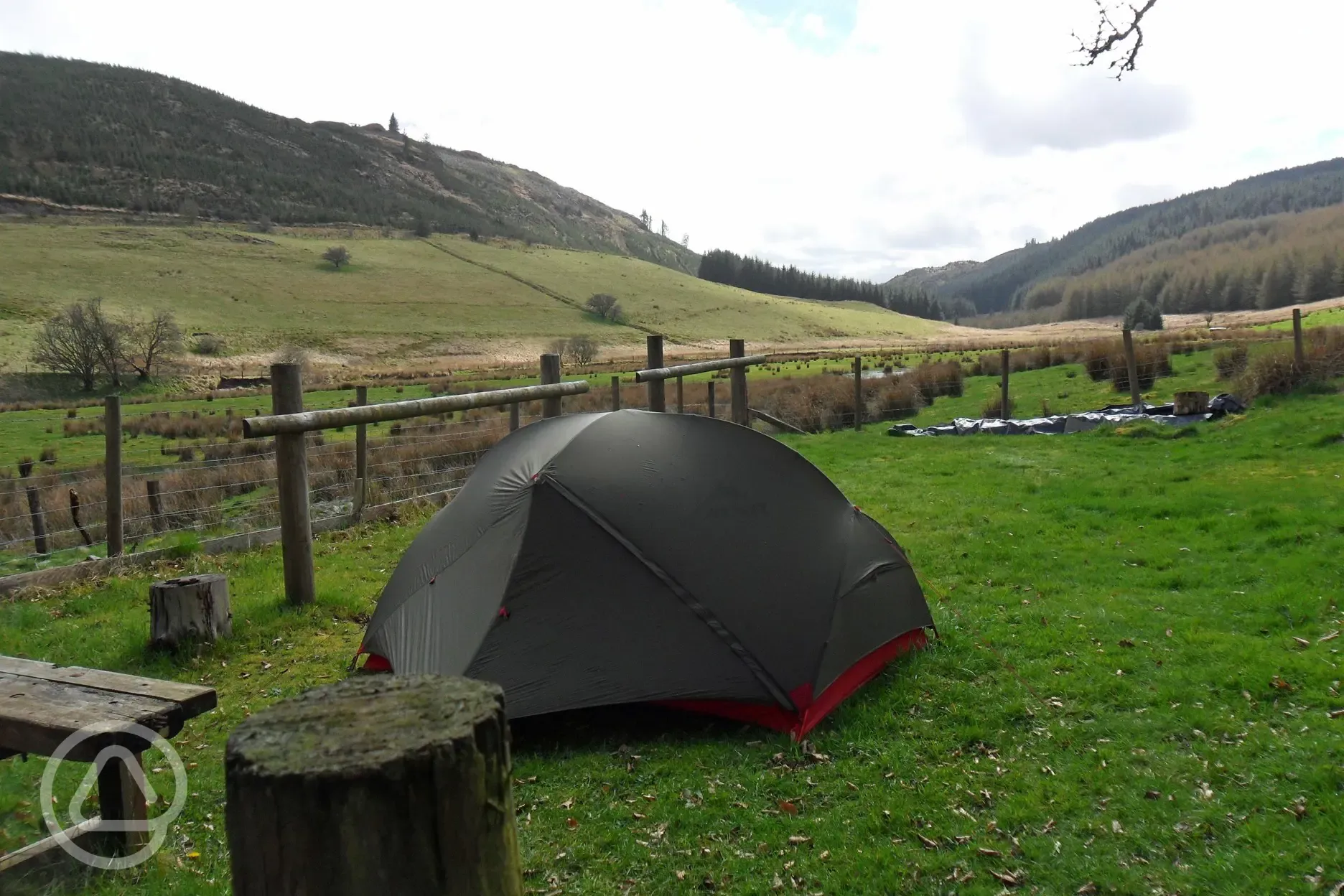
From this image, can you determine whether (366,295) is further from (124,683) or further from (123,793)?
(123,793)

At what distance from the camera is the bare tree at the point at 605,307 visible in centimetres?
10062

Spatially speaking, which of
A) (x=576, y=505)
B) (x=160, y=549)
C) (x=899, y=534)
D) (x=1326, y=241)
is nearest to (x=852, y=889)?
(x=576, y=505)

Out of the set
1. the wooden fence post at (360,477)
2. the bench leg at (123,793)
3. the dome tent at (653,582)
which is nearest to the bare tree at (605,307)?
the wooden fence post at (360,477)

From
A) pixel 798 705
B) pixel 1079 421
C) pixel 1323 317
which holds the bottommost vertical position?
pixel 798 705

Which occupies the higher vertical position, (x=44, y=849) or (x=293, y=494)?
(x=293, y=494)

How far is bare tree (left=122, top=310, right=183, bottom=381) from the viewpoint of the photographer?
180 ft

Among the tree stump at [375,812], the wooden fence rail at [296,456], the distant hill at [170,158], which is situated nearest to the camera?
the tree stump at [375,812]

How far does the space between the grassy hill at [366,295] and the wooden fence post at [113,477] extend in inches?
2137

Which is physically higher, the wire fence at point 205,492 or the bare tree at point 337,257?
the bare tree at point 337,257

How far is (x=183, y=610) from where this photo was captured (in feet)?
21.9

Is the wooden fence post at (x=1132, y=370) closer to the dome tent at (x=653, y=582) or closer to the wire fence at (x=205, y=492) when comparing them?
the wire fence at (x=205, y=492)

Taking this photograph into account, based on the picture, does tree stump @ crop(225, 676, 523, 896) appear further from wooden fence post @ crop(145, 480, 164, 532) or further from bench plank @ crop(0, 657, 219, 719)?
wooden fence post @ crop(145, 480, 164, 532)

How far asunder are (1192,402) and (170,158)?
6743 inches

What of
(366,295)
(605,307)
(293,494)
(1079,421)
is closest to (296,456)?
(293,494)
